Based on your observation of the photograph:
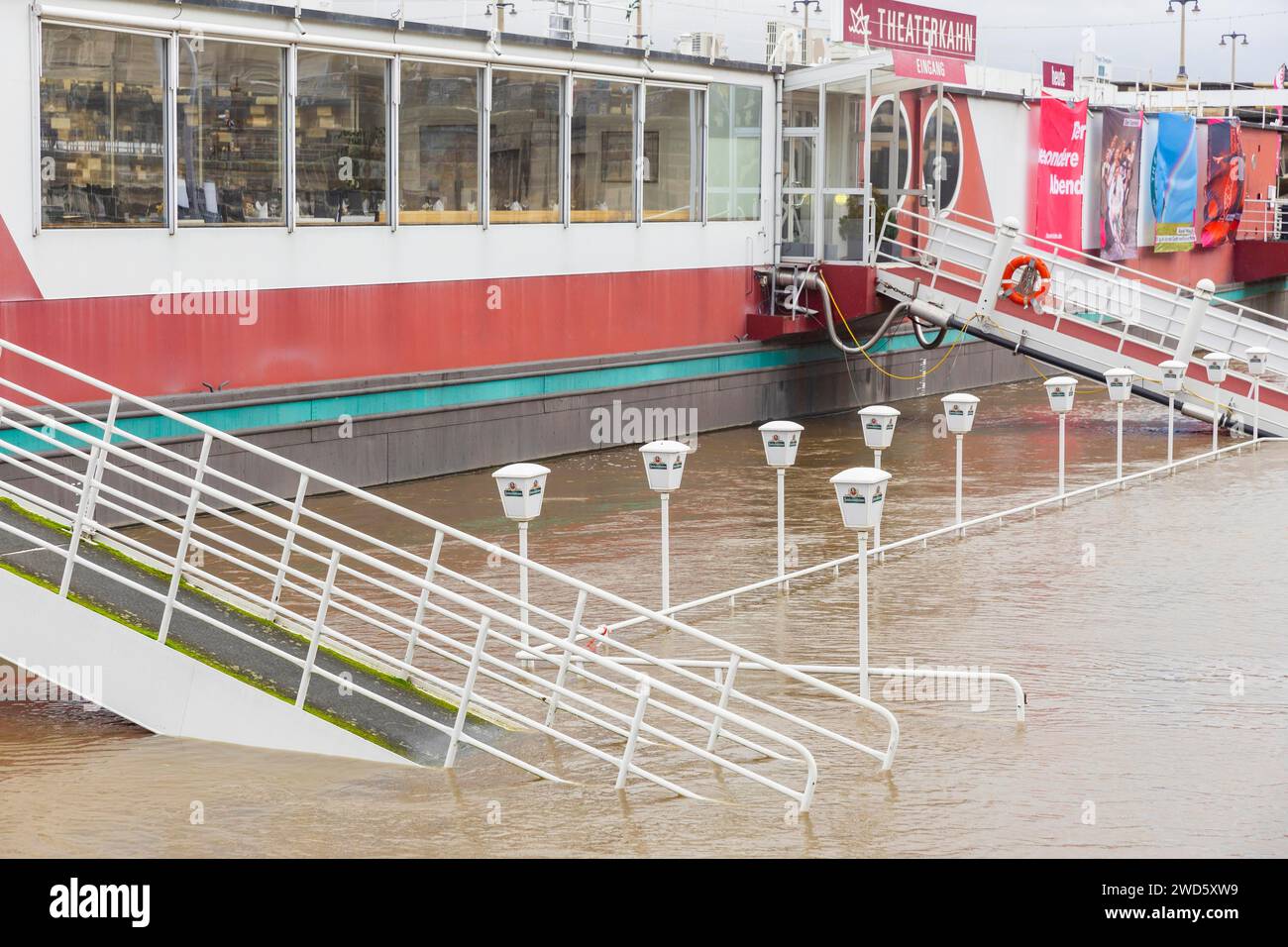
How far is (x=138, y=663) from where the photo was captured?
28.3 feet

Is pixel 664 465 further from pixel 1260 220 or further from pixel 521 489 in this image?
pixel 1260 220

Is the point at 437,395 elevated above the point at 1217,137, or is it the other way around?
the point at 1217,137

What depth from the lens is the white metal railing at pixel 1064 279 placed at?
74.7 ft

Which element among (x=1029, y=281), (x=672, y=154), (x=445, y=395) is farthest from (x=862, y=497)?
(x=1029, y=281)

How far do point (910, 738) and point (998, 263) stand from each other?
13822 millimetres

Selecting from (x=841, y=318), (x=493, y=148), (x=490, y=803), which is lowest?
(x=490, y=803)

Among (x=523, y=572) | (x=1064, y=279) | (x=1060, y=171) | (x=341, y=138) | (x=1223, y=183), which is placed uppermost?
(x=1223, y=183)

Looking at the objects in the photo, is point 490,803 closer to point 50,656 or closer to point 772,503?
point 50,656

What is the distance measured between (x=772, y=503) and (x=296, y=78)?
19.9 ft

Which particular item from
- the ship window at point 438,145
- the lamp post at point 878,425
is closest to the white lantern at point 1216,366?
the ship window at point 438,145

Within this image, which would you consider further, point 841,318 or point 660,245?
point 841,318

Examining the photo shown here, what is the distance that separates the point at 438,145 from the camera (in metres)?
18.1

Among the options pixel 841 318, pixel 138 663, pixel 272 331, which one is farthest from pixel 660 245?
pixel 138 663

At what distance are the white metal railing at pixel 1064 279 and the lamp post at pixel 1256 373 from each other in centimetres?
41
